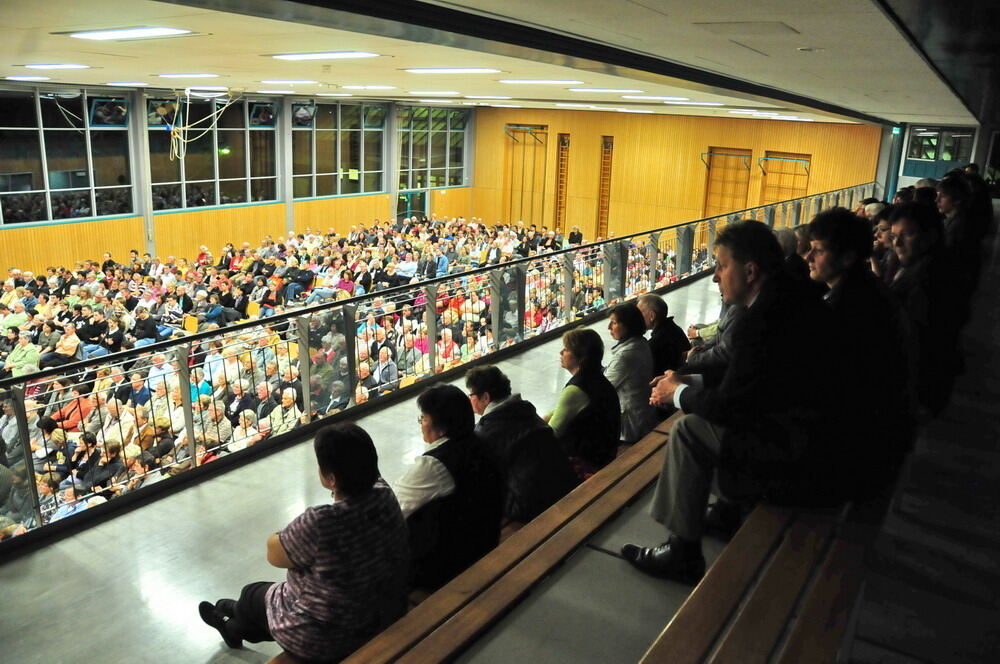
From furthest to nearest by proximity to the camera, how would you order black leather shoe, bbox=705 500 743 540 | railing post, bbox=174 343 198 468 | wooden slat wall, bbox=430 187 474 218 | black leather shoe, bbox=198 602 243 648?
wooden slat wall, bbox=430 187 474 218
railing post, bbox=174 343 198 468
black leather shoe, bbox=198 602 243 648
black leather shoe, bbox=705 500 743 540

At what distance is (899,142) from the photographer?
20812 mm

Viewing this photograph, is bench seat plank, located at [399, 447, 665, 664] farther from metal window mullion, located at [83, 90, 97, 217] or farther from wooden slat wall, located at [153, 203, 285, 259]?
wooden slat wall, located at [153, 203, 285, 259]

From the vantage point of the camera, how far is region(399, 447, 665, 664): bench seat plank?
7.06 feet

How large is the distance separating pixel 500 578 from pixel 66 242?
16600mm

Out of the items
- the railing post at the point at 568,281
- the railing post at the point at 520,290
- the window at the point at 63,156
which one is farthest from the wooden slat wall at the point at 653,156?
the railing post at the point at 520,290

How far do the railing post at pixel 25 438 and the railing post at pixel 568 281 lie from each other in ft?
18.3

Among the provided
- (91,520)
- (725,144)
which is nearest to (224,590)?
(91,520)

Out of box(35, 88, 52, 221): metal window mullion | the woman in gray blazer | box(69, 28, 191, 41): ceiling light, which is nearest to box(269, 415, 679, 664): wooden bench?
the woman in gray blazer

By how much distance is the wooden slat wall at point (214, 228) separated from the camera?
1802cm

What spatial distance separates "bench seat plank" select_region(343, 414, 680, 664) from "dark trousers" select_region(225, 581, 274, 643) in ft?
2.29

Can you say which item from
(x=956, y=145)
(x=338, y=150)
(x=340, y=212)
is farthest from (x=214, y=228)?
(x=956, y=145)

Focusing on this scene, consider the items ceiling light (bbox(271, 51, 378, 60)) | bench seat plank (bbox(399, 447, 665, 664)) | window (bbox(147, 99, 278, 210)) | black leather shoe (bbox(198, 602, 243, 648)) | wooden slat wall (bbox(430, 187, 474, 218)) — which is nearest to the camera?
bench seat plank (bbox(399, 447, 665, 664))

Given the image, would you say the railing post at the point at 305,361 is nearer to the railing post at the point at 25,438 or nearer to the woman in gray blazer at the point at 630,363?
the railing post at the point at 25,438

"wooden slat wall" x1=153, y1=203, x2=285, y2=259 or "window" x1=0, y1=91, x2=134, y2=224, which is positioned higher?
"window" x1=0, y1=91, x2=134, y2=224
